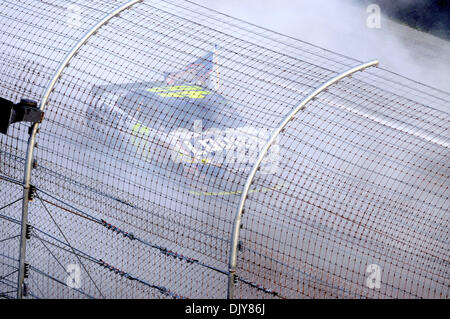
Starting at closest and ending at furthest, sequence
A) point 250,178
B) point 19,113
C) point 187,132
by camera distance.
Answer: point 250,178, point 19,113, point 187,132

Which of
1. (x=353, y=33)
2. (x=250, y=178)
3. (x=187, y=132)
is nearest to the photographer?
(x=250, y=178)

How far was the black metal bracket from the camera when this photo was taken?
2994 mm

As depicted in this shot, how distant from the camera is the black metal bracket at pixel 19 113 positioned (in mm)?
2994

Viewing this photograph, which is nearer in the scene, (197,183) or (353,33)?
(197,183)

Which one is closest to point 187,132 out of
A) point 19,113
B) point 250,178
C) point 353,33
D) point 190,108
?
point 190,108

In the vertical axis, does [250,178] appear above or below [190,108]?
below

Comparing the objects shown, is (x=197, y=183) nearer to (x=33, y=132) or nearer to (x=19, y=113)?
(x=33, y=132)

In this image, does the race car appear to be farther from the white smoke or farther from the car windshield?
the white smoke

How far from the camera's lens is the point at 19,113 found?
3.11 meters

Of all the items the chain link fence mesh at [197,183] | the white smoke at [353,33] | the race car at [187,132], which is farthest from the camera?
the white smoke at [353,33]

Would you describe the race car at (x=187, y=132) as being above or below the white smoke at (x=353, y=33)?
below

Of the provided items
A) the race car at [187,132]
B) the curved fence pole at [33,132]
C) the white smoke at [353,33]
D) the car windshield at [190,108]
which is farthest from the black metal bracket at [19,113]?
the white smoke at [353,33]

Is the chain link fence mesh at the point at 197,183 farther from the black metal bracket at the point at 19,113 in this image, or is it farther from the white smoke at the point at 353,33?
the white smoke at the point at 353,33
